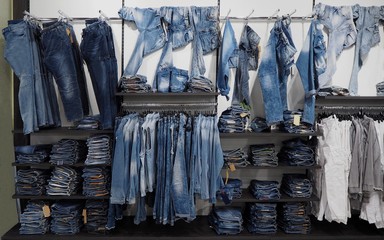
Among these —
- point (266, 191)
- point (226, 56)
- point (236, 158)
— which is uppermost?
point (226, 56)

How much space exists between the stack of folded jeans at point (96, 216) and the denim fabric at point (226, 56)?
1583 millimetres

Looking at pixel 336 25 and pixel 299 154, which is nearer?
pixel 299 154

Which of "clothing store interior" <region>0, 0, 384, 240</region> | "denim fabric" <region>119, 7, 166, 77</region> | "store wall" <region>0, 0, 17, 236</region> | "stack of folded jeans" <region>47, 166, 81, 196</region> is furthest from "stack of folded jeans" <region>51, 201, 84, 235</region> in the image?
"denim fabric" <region>119, 7, 166, 77</region>

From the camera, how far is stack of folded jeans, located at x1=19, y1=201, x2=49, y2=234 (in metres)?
2.44

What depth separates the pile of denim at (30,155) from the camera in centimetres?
247

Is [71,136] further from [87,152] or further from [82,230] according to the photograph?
[82,230]

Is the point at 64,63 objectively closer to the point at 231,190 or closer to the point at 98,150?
the point at 98,150

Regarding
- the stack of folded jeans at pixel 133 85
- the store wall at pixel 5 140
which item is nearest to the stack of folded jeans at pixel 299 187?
the stack of folded jeans at pixel 133 85

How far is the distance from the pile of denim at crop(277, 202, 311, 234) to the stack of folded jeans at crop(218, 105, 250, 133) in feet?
2.87

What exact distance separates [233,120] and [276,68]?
2.07 ft

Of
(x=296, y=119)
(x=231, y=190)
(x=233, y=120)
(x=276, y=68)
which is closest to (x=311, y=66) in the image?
(x=276, y=68)

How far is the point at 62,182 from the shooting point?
245 cm

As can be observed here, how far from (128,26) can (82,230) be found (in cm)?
208

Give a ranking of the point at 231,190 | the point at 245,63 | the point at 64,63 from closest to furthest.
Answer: the point at 64,63, the point at 231,190, the point at 245,63
